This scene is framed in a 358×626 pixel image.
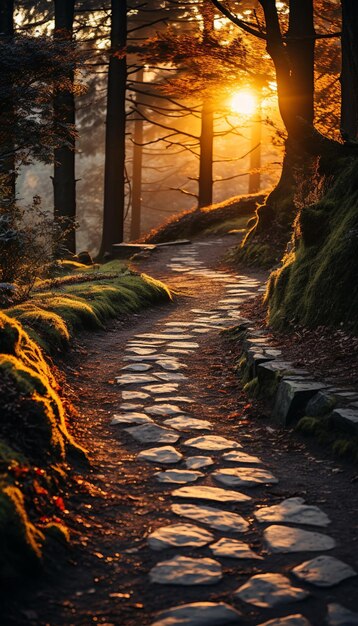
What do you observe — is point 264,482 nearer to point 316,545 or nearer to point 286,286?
point 316,545

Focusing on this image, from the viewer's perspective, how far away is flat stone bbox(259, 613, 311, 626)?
9.41ft

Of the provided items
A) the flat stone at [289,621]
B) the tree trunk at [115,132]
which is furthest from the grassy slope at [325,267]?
the tree trunk at [115,132]

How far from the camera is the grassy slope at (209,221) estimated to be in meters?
20.2

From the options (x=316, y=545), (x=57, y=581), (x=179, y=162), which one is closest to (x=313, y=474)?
(x=316, y=545)

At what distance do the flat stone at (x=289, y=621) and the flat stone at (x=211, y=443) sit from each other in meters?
2.17

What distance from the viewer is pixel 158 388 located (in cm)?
655

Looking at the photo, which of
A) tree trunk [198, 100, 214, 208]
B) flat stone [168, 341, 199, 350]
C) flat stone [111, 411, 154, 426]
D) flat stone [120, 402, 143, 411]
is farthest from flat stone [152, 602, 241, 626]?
tree trunk [198, 100, 214, 208]

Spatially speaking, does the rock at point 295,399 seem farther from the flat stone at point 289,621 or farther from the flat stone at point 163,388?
the flat stone at point 289,621

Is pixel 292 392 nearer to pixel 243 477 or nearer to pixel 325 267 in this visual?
pixel 243 477

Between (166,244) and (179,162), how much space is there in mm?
31421

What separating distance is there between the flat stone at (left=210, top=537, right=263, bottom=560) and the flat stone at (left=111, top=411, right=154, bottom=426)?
6.62 ft

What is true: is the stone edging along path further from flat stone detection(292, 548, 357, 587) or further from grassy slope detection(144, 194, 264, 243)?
grassy slope detection(144, 194, 264, 243)

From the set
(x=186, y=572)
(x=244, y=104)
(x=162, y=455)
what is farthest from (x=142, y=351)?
(x=244, y=104)

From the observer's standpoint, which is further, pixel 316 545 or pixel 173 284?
pixel 173 284
